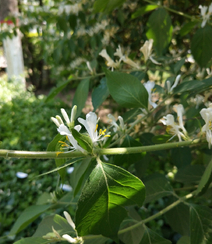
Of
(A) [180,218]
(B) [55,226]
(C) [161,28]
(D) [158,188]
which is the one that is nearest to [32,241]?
(B) [55,226]

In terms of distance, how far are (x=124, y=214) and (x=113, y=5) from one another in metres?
0.59

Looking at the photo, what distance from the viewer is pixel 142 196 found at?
370 millimetres

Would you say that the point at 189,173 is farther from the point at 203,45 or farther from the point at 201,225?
the point at 203,45

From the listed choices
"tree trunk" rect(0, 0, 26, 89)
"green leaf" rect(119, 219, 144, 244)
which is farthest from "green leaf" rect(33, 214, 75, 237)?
"tree trunk" rect(0, 0, 26, 89)

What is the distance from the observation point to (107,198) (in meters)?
0.36

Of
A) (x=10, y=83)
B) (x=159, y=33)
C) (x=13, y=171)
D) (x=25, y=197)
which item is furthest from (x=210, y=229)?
(x=10, y=83)

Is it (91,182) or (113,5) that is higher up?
(113,5)

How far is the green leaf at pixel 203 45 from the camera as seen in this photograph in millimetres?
770

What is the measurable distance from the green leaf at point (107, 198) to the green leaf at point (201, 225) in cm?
23

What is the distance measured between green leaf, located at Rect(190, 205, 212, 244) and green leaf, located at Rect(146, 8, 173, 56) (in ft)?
1.69

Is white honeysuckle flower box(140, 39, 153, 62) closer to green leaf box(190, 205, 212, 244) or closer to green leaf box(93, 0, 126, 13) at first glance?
green leaf box(93, 0, 126, 13)

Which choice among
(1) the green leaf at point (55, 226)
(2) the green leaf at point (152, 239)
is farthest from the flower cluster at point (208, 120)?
(1) the green leaf at point (55, 226)

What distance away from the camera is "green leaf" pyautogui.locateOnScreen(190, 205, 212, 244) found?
50cm

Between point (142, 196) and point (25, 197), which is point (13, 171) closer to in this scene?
point (25, 197)
